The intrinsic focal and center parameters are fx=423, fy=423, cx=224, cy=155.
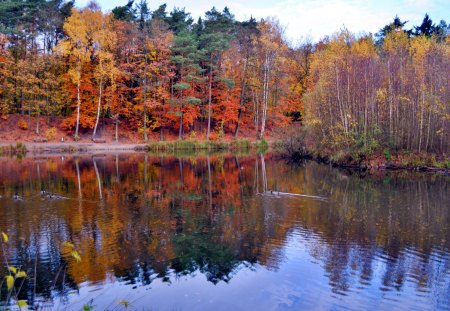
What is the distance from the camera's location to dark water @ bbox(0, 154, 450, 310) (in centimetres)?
921

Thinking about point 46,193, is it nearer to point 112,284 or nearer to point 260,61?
point 112,284

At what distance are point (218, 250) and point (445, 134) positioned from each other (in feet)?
73.7

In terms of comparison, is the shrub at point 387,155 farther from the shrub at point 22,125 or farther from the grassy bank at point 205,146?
the shrub at point 22,125

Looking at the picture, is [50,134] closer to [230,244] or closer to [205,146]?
[205,146]

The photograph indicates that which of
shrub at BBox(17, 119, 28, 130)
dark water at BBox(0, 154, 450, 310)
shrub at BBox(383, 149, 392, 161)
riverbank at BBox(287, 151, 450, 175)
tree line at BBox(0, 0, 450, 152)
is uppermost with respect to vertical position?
tree line at BBox(0, 0, 450, 152)

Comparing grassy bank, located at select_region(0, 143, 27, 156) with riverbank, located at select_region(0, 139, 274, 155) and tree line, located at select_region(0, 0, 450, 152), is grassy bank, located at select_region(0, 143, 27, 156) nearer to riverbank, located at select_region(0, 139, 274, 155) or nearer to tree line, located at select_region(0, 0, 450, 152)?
riverbank, located at select_region(0, 139, 274, 155)

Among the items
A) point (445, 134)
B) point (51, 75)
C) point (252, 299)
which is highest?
point (51, 75)

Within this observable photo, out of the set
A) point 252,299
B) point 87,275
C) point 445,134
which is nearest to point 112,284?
point 87,275

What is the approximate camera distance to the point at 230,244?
12.7 m

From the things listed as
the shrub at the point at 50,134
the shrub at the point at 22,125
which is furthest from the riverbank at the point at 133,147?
the shrub at the point at 22,125

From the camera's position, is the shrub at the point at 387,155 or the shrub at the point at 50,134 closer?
the shrub at the point at 387,155

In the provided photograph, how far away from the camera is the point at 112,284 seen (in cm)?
977

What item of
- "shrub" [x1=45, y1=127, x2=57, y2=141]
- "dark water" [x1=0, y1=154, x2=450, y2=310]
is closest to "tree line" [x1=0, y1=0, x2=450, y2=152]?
"shrub" [x1=45, y1=127, x2=57, y2=141]

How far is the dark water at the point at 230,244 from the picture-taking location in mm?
9211
